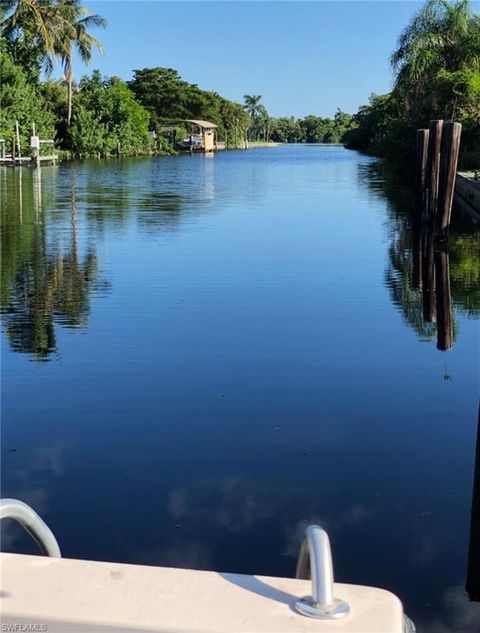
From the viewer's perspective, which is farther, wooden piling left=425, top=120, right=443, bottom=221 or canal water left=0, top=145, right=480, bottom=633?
wooden piling left=425, top=120, right=443, bottom=221

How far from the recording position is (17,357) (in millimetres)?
7375

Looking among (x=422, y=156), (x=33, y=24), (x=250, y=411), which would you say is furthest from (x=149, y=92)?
(x=250, y=411)

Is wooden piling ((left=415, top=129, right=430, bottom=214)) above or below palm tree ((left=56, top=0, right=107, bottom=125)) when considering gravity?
below

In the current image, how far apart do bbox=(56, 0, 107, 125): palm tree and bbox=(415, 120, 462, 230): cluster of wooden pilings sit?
39.9 m

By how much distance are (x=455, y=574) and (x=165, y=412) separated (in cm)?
263

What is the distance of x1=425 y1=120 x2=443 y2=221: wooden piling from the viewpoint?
51.8ft

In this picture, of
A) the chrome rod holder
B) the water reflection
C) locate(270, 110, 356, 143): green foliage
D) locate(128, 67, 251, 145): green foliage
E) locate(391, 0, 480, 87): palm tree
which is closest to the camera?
the chrome rod holder

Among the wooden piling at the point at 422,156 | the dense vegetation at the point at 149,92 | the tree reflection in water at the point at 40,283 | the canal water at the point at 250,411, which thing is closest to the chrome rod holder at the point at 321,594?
the canal water at the point at 250,411

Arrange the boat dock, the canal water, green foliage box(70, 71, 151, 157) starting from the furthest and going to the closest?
green foliage box(70, 71, 151, 157)
the boat dock
the canal water

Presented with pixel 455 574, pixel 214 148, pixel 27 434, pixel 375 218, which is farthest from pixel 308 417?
pixel 214 148

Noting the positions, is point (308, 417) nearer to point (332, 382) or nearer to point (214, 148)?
point (332, 382)

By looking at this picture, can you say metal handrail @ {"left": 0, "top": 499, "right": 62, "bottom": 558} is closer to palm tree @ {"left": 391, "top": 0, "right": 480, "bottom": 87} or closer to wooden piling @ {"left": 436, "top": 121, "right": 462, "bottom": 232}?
wooden piling @ {"left": 436, "top": 121, "right": 462, "bottom": 232}

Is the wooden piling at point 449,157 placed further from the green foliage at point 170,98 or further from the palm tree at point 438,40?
the green foliage at point 170,98

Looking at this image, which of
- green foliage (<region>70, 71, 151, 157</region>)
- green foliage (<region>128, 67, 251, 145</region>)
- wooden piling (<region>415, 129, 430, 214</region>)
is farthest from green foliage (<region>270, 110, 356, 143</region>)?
wooden piling (<region>415, 129, 430, 214</region>)
